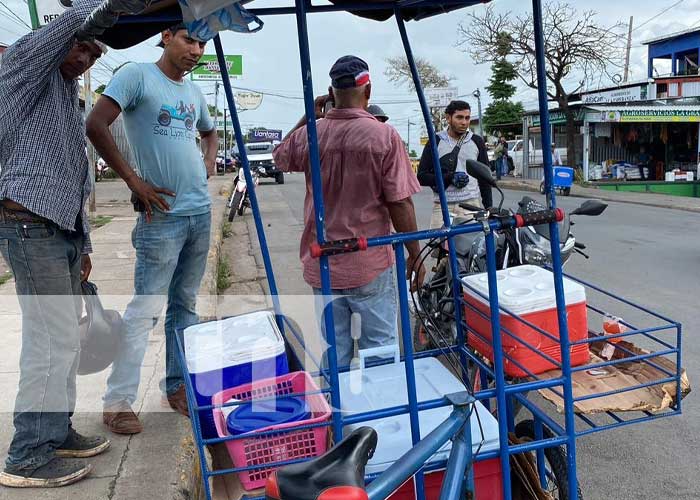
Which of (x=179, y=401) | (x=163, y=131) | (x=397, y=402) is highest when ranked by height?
(x=163, y=131)

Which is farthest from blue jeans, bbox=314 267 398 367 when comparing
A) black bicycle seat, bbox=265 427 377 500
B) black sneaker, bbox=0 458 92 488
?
black bicycle seat, bbox=265 427 377 500

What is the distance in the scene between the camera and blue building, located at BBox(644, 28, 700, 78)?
106ft

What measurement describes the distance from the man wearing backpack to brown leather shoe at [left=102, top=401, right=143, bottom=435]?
10.6ft

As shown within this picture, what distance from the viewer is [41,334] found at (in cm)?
255

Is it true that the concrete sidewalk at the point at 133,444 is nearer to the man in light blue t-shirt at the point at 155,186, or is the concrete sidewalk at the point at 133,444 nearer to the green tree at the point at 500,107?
the man in light blue t-shirt at the point at 155,186

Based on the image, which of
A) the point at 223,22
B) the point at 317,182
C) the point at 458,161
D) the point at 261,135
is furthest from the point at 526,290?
the point at 261,135

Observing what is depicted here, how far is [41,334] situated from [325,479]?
1.67m

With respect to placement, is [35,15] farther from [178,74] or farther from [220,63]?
[220,63]

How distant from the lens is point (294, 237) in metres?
11.7

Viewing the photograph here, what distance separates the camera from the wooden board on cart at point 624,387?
2360 millimetres

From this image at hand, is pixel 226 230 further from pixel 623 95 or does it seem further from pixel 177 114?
pixel 623 95

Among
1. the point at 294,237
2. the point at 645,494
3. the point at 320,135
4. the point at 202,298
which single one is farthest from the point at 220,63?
the point at 294,237

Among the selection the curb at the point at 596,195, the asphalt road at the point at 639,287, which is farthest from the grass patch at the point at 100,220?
the curb at the point at 596,195

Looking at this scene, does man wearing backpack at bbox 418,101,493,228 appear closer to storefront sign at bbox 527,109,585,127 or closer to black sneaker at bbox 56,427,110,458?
black sneaker at bbox 56,427,110,458
